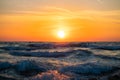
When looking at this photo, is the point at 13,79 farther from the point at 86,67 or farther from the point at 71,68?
the point at 86,67

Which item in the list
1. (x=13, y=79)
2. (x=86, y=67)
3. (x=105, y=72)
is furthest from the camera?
(x=86, y=67)

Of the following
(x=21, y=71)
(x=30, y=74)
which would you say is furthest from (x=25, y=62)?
(x=30, y=74)

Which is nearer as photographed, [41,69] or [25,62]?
[41,69]

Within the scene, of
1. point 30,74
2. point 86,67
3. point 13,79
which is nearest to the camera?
point 13,79

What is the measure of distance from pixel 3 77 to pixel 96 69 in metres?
5.35

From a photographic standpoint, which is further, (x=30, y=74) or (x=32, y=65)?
(x=32, y=65)

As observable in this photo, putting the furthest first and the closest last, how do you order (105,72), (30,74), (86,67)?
(86,67), (105,72), (30,74)

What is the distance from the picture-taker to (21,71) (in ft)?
41.0

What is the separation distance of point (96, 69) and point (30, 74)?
387cm

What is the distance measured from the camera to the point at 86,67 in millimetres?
13258

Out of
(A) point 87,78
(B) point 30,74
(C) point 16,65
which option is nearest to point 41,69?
(B) point 30,74

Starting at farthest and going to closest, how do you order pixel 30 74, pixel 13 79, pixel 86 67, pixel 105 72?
1. pixel 86 67
2. pixel 105 72
3. pixel 30 74
4. pixel 13 79

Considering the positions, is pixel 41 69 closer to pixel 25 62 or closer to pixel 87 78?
pixel 25 62

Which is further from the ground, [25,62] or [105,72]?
[25,62]
